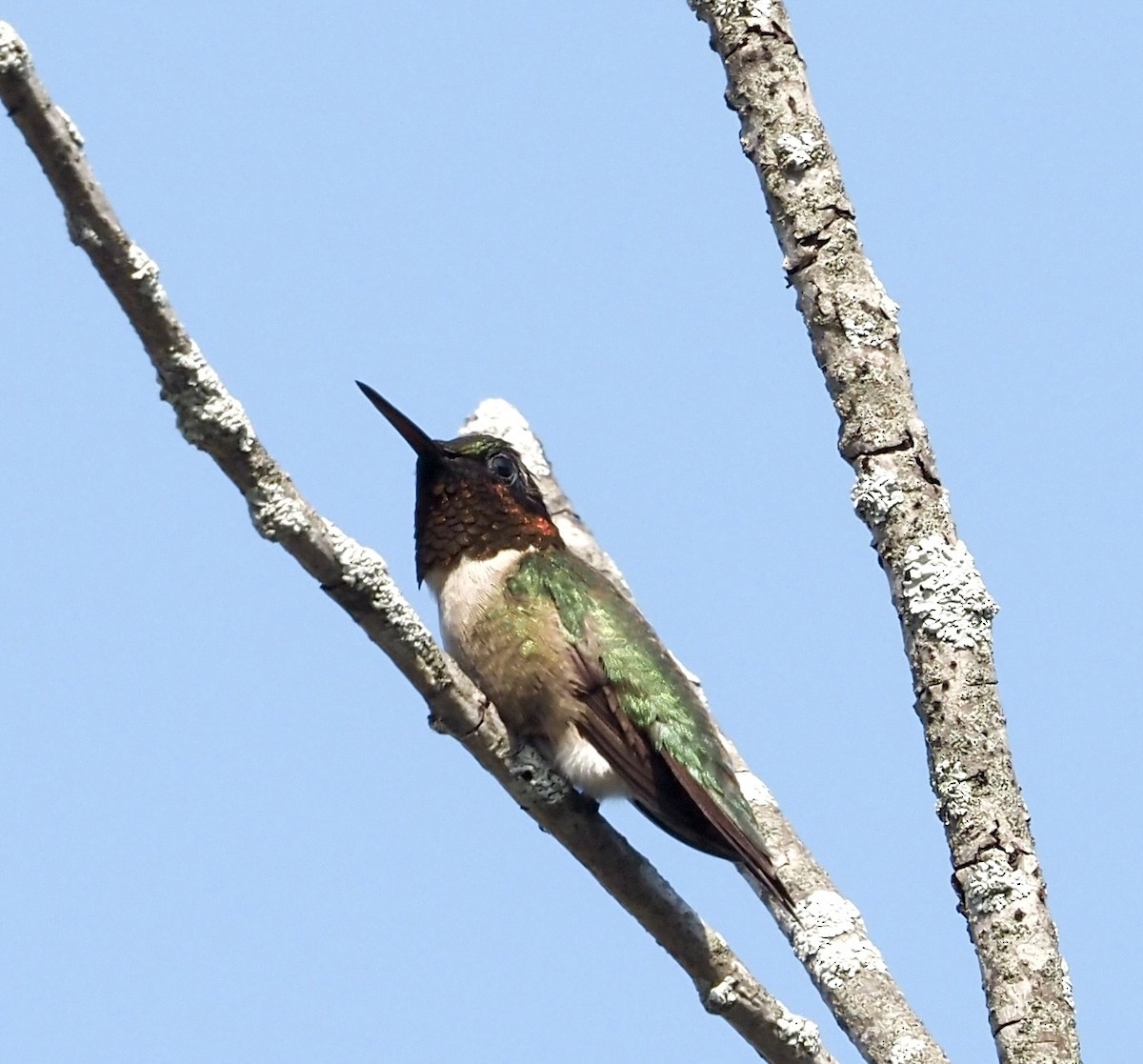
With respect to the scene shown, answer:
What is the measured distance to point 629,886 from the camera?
5.07m

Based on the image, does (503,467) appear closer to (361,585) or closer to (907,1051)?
(361,585)

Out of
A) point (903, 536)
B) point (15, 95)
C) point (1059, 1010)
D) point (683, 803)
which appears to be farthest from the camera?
point (683, 803)

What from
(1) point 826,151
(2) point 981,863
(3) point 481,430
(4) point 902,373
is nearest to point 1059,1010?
(2) point 981,863

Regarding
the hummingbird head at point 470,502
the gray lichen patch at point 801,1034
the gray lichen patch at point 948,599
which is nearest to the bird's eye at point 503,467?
the hummingbird head at point 470,502

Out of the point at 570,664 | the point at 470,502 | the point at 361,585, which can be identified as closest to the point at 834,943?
the point at 570,664

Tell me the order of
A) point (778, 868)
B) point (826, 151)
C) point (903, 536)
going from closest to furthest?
point (903, 536) < point (826, 151) < point (778, 868)

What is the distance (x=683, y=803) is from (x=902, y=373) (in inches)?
81.4

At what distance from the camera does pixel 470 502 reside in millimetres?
7438

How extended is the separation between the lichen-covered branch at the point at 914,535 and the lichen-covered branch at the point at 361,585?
670 mm

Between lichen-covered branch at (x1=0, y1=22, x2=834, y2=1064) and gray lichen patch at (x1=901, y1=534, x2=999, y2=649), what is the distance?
44.0 inches

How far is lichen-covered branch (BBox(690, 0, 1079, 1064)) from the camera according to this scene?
4.51m

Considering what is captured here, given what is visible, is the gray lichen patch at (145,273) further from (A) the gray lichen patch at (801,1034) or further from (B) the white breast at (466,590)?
(B) the white breast at (466,590)

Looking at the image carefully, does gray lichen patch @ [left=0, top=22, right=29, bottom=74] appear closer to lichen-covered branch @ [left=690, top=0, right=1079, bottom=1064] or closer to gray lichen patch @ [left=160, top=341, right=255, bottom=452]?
gray lichen patch @ [left=160, top=341, right=255, bottom=452]

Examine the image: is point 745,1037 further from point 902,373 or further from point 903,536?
point 902,373
